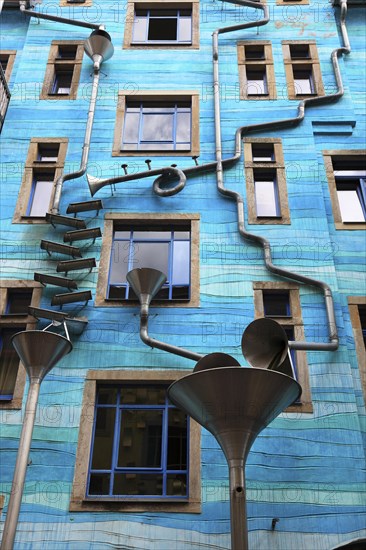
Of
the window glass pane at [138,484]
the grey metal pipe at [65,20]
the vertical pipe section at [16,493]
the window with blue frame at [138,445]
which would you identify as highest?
the grey metal pipe at [65,20]

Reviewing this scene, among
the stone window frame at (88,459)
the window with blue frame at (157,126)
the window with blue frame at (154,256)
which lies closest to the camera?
the stone window frame at (88,459)

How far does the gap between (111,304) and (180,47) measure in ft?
30.3

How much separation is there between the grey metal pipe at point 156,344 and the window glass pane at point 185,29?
10099 millimetres

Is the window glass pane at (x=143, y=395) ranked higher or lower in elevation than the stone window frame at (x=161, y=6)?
lower

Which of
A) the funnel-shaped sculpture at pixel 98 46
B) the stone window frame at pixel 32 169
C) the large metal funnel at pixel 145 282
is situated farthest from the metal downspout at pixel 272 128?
the stone window frame at pixel 32 169

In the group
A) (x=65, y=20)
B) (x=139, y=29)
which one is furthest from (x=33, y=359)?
(x=139, y=29)

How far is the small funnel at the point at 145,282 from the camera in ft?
45.2

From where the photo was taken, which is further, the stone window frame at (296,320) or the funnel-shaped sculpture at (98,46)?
the funnel-shaped sculpture at (98,46)

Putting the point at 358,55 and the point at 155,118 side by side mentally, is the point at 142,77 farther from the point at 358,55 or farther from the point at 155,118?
the point at 358,55

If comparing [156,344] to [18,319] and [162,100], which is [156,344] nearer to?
[18,319]

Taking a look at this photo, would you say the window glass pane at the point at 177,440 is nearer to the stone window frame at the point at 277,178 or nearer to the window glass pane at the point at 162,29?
the stone window frame at the point at 277,178

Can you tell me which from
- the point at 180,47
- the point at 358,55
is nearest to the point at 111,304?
the point at 180,47

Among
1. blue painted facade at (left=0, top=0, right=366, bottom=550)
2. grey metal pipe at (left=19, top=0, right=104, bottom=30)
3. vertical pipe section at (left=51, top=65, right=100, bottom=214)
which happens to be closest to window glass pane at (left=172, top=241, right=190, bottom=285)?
blue painted facade at (left=0, top=0, right=366, bottom=550)

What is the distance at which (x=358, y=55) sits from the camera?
19.7m
